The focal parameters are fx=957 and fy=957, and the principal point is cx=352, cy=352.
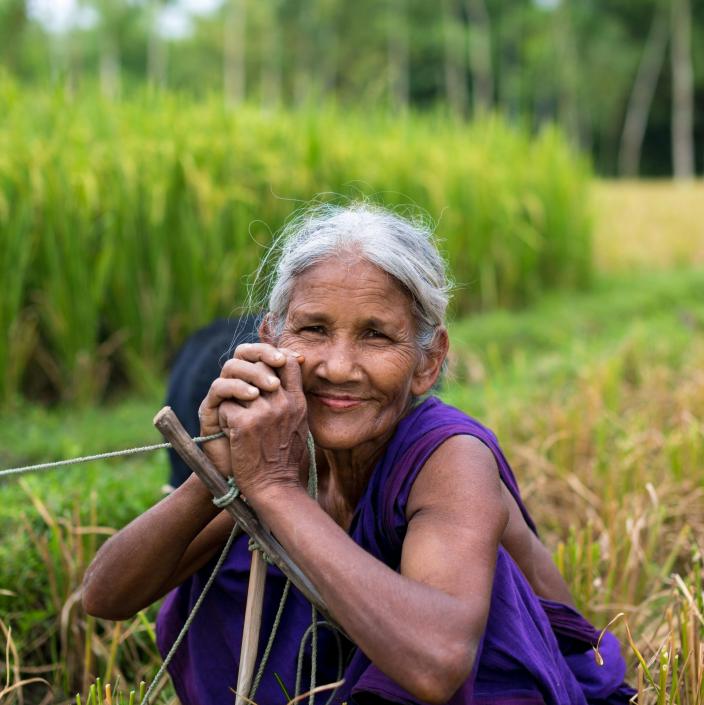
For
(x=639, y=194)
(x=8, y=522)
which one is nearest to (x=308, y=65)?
(x=639, y=194)

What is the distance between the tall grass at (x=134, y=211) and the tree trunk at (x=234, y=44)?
34694 millimetres

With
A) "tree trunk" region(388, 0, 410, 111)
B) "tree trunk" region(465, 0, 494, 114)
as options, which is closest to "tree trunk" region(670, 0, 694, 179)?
"tree trunk" region(465, 0, 494, 114)

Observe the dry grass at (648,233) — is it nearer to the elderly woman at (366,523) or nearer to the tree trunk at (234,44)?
the elderly woman at (366,523)

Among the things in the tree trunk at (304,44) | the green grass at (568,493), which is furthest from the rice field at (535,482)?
the tree trunk at (304,44)

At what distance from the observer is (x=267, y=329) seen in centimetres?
208

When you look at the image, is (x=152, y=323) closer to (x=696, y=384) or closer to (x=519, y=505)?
(x=696, y=384)

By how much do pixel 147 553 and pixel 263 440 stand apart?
1.34ft

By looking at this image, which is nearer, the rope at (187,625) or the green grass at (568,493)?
the rope at (187,625)

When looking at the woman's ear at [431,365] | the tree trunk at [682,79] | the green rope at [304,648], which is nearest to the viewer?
the green rope at [304,648]

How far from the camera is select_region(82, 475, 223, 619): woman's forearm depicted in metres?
1.86

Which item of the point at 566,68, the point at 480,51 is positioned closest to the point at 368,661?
the point at 566,68

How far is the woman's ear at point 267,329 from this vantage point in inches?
80.4

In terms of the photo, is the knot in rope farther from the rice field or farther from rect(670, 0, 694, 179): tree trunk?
rect(670, 0, 694, 179): tree trunk

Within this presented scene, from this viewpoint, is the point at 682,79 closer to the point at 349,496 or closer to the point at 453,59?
the point at 453,59
